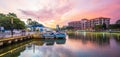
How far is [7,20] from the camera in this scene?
221 ft

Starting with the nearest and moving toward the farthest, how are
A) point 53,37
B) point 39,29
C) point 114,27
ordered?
point 53,37 → point 39,29 → point 114,27

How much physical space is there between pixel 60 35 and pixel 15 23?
34910 mm

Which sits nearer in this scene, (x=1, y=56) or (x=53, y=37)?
(x=1, y=56)

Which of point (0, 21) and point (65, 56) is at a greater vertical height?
point (0, 21)

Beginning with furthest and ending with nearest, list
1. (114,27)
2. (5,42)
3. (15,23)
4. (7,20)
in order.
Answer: (114,27) → (15,23) → (7,20) → (5,42)

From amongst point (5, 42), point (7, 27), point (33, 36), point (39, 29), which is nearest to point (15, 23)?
point (7, 27)

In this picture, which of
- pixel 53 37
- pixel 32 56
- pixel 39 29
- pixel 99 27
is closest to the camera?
pixel 32 56

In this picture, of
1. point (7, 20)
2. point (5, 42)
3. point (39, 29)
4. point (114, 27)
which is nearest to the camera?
point (5, 42)

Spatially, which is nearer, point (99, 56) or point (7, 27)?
point (99, 56)

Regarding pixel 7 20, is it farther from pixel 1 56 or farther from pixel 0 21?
pixel 1 56

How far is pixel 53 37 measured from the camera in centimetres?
4566

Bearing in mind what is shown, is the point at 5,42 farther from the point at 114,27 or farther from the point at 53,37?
the point at 114,27

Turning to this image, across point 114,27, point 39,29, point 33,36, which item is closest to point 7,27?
Answer: point 39,29

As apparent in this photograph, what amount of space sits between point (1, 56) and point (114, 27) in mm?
140570
